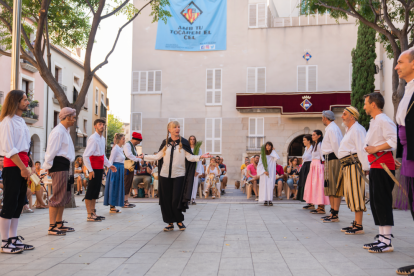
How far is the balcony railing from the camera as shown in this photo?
26.1 m

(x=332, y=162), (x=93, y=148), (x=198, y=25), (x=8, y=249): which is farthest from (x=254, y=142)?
(x=8, y=249)

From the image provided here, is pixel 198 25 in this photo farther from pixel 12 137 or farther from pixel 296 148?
pixel 12 137

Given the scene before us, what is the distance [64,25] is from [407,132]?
37.8ft

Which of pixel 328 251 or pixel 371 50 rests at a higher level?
pixel 371 50

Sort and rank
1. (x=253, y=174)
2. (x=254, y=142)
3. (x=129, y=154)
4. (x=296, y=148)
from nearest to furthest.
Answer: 1. (x=129, y=154)
2. (x=253, y=174)
3. (x=254, y=142)
4. (x=296, y=148)

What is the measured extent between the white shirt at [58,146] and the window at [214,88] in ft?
67.8

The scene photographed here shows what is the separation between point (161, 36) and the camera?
27.4 m

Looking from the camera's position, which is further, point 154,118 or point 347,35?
point 154,118

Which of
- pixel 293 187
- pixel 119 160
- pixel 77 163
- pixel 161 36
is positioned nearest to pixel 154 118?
pixel 161 36

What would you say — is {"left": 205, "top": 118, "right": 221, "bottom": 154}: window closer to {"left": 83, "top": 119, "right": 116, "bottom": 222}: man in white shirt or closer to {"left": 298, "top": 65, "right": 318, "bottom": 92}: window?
{"left": 298, "top": 65, "right": 318, "bottom": 92}: window

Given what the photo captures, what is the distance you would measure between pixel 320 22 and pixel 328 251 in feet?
79.6

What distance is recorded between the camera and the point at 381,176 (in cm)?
521

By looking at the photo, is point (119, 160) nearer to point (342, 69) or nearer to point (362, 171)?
point (362, 171)

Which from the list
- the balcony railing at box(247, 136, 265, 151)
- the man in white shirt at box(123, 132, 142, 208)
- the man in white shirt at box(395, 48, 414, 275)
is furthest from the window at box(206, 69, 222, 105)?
the man in white shirt at box(395, 48, 414, 275)
